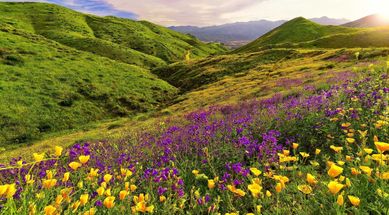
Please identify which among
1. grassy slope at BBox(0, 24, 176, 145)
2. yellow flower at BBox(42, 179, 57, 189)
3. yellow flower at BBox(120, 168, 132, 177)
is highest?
yellow flower at BBox(42, 179, 57, 189)

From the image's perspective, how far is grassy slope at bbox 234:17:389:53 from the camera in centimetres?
5481

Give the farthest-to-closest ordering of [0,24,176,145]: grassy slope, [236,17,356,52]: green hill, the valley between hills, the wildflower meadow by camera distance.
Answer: [236,17,356,52]: green hill < [0,24,176,145]: grassy slope < the valley between hills < the wildflower meadow

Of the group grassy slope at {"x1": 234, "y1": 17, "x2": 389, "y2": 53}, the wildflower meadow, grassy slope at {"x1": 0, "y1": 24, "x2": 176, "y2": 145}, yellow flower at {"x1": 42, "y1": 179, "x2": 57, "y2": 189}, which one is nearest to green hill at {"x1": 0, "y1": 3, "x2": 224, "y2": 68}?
grassy slope at {"x1": 0, "y1": 24, "x2": 176, "y2": 145}

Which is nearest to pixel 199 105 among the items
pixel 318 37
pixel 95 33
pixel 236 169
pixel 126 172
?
pixel 236 169

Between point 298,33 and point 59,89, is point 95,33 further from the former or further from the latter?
point 59,89

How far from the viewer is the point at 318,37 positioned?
88.0m

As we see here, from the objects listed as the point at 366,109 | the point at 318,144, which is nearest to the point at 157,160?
the point at 318,144

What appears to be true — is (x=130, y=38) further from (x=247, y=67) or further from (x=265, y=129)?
(x=265, y=129)

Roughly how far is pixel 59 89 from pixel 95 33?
67.9 meters

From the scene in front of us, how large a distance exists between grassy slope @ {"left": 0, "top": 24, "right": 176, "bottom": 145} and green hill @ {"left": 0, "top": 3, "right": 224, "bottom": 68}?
19.5 m

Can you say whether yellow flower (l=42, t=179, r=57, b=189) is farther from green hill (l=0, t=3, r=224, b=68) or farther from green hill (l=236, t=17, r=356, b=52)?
green hill (l=236, t=17, r=356, b=52)

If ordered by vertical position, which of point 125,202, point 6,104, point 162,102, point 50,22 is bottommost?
point 162,102

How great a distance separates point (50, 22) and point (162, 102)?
6994 cm

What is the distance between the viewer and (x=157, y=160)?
7.40m
